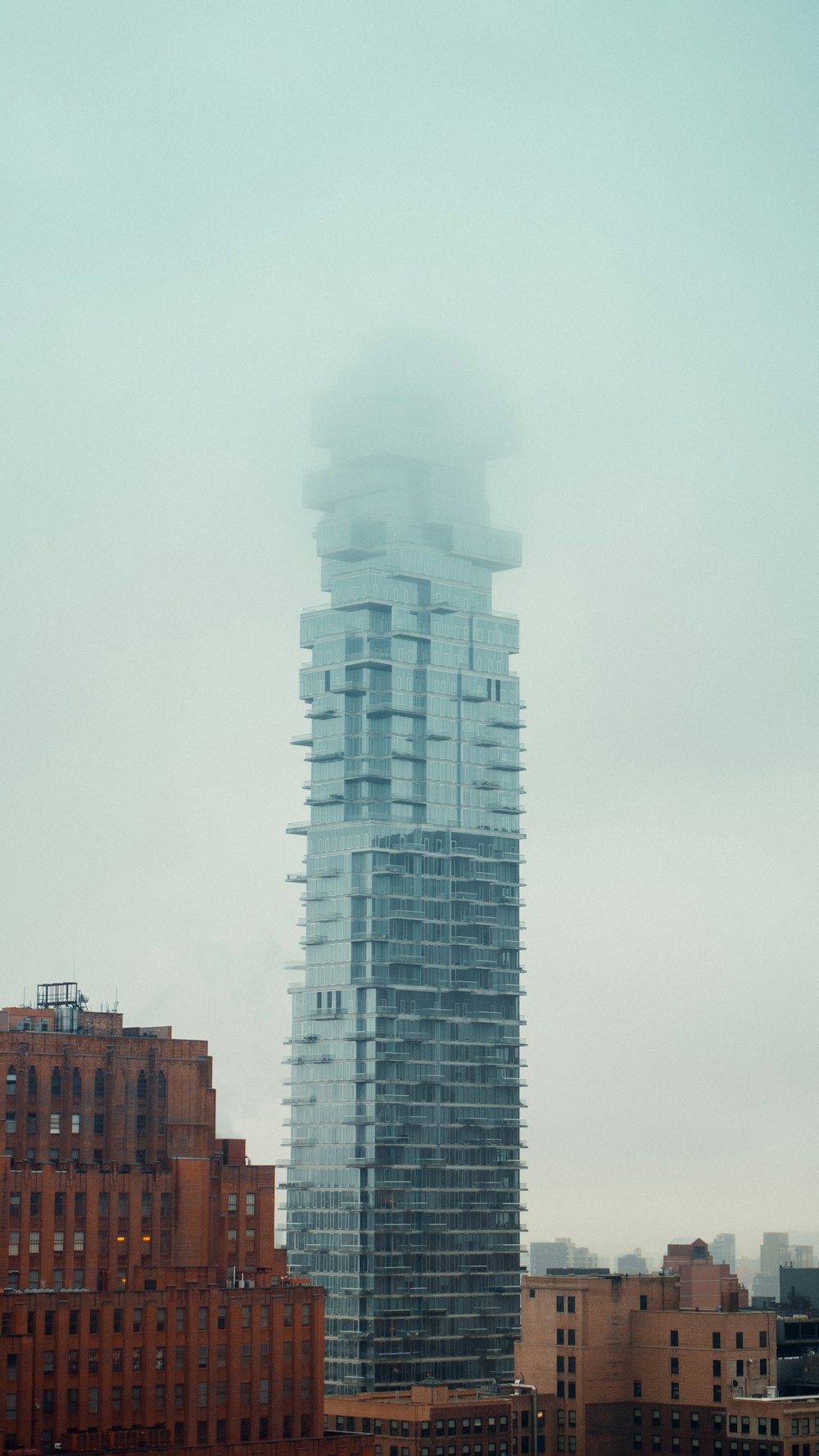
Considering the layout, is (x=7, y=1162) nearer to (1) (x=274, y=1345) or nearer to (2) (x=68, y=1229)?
(2) (x=68, y=1229)

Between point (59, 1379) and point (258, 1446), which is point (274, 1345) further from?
point (59, 1379)

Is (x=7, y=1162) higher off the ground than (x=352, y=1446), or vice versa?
(x=7, y=1162)

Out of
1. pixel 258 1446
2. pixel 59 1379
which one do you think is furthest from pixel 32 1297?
pixel 258 1446

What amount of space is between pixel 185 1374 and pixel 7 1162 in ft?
77.4

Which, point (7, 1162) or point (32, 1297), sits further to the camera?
point (7, 1162)

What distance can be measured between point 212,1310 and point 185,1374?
588 centimetres

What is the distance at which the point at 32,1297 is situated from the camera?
593 ft

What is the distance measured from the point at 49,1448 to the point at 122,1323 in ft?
38.6

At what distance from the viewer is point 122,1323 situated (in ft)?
610

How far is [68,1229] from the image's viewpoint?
197 meters

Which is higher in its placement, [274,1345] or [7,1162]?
[7,1162]

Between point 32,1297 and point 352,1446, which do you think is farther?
point 352,1446

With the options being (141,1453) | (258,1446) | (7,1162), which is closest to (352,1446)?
(258,1446)

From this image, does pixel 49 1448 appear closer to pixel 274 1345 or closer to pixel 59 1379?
pixel 59 1379
